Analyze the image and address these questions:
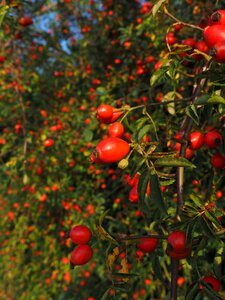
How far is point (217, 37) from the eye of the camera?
3.42 feet

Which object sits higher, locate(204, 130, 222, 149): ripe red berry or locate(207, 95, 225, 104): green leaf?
locate(207, 95, 225, 104): green leaf

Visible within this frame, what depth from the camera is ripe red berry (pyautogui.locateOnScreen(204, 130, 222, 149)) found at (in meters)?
1.33

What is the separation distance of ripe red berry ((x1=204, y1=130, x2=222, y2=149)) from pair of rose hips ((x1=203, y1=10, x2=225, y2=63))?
39 centimetres

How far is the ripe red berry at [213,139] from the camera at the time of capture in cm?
133

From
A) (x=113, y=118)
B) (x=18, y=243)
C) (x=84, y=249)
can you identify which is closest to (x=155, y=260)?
(x=84, y=249)

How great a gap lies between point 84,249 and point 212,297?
46 centimetres

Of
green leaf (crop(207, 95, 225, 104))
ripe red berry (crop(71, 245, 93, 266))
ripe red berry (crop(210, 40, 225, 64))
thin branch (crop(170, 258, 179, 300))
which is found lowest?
thin branch (crop(170, 258, 179, 300))

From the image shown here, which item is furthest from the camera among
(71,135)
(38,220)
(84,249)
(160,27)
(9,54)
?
(38,220)

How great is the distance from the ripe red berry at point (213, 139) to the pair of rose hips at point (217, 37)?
0.39m

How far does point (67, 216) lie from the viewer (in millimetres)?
4188

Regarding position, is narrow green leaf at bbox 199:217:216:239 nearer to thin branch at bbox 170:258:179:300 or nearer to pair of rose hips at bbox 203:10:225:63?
thin branch at bbox 170:258:179:300

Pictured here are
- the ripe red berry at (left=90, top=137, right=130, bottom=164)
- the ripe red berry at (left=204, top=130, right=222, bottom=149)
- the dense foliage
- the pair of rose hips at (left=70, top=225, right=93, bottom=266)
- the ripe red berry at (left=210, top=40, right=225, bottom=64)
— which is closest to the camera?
the ripe red berry at (left=210, top=40, right=225, bottom=64)

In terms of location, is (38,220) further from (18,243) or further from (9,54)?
(9,54)

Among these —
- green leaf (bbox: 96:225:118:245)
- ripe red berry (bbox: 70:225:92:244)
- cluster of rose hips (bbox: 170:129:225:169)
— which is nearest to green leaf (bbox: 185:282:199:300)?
green leaf (bbox: 96:225:118:245)
